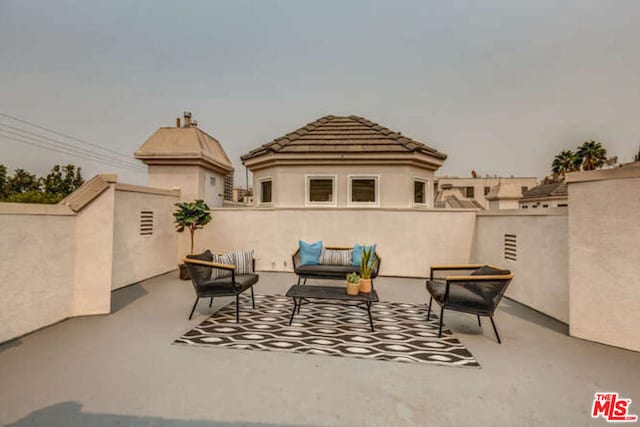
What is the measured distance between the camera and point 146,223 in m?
7.38

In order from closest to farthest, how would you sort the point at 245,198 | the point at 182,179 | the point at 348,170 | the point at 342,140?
the point at 348,170 → the point at 342,140 → the point at 182,179 → the point at 245,198

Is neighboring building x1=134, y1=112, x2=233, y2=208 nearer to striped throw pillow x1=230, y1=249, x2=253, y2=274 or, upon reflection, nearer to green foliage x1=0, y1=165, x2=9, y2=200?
striped throw pillow x1=230, y1=249, x2=253, y2=274

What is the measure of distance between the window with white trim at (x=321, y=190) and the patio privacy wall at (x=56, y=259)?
5.42 m

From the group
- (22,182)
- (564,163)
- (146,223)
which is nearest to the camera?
(146,223)

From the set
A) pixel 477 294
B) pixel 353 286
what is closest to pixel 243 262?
pixel 353 286

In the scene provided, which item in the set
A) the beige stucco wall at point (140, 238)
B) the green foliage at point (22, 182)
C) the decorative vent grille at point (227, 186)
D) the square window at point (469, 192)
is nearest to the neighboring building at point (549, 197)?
the square window at point (469, 192)

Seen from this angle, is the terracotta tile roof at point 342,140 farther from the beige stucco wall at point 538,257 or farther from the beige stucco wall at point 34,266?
the beige stucco wall at point 34,266

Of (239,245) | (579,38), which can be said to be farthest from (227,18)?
(579,38)

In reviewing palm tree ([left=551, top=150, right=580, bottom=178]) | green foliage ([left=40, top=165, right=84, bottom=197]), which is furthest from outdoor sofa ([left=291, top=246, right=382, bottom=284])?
palm tree ([left=551, top=150, right=580, bottom=178])

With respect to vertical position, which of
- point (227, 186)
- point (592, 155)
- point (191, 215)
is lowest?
point (191, 215)

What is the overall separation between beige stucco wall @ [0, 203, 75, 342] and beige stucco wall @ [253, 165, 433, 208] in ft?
18.2

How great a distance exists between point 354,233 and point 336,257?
1.57 m

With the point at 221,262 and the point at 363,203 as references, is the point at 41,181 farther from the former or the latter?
the point at 363,203

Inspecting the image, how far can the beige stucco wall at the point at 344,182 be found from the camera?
28.3 ft
